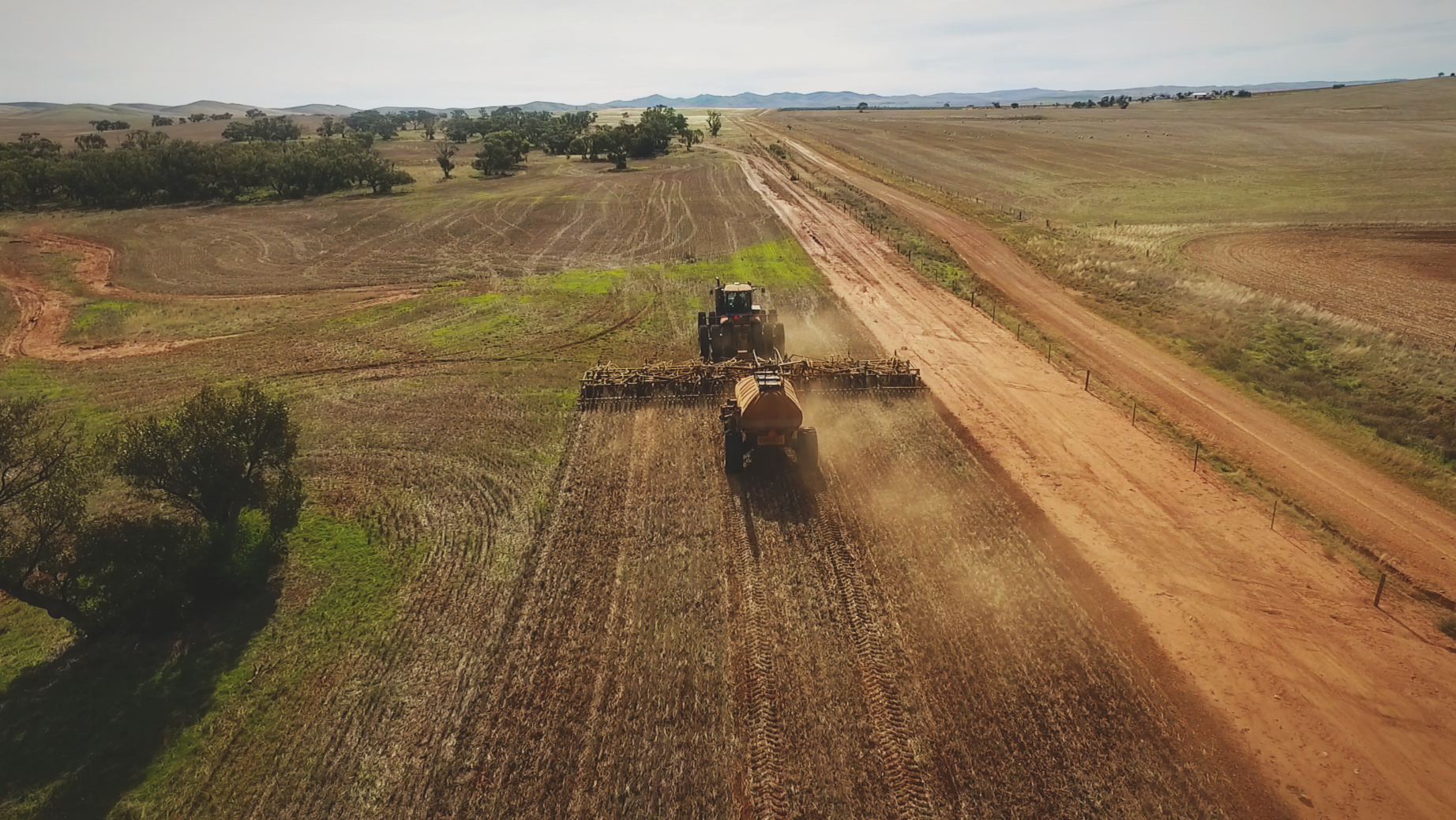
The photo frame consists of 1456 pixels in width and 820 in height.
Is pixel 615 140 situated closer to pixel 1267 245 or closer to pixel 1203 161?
pixel 1203 161

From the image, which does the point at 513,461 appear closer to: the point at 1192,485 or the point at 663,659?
the point at 663,659

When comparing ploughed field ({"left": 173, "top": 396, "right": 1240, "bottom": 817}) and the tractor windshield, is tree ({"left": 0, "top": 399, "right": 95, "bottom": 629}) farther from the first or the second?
the tractor windshield

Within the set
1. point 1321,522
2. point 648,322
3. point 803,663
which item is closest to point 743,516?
point 803,663

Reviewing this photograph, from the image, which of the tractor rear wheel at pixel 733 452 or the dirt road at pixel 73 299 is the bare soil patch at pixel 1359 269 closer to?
the tractor rear wheel at pixel 733 452

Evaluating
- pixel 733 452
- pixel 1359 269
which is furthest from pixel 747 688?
pixel 1359 269

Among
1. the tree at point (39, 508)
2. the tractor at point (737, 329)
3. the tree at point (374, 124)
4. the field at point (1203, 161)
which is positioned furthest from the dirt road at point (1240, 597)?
the tree at point (374, 124)
